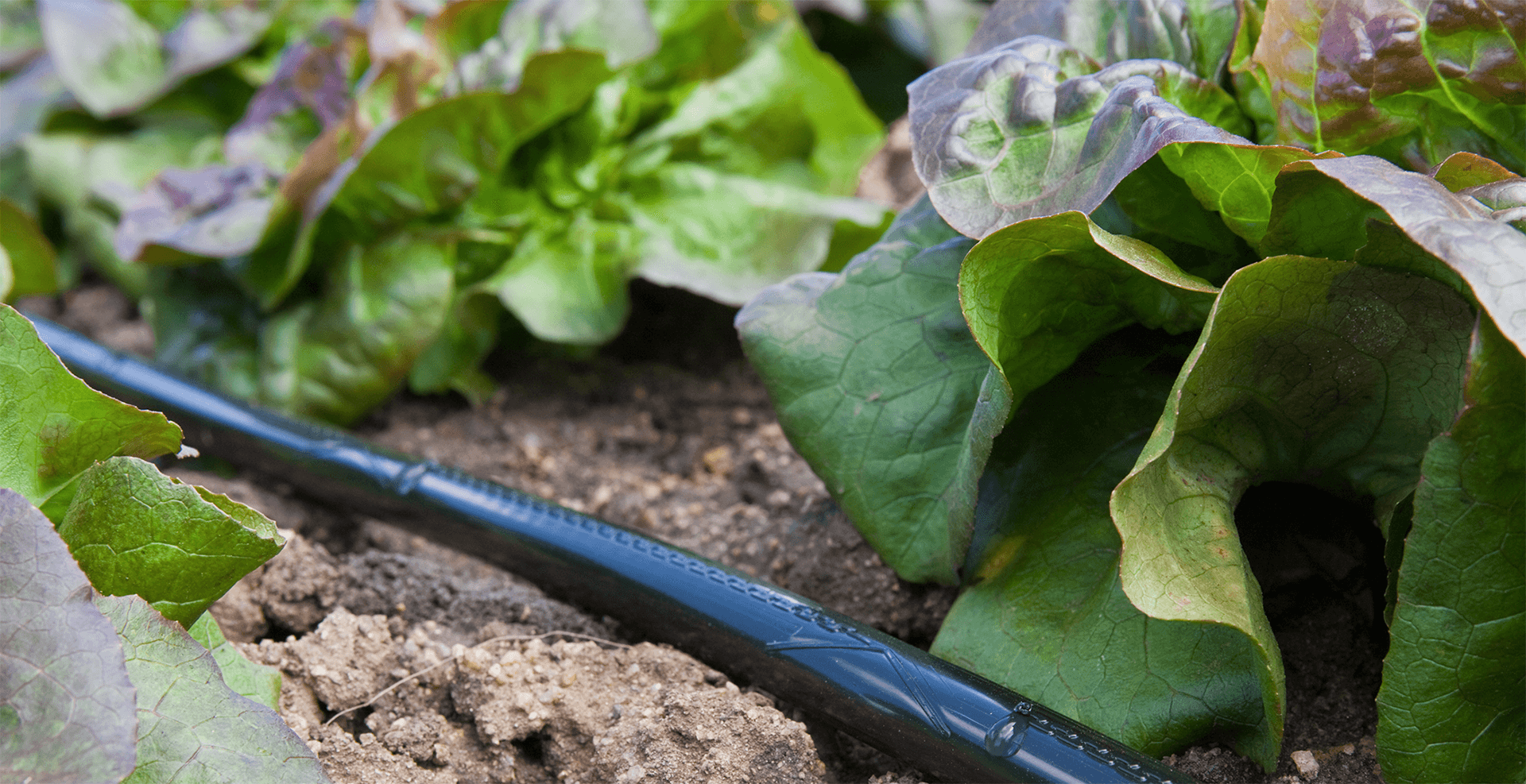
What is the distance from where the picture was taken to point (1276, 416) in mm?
1045

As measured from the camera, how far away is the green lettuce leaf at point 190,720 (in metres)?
0.85

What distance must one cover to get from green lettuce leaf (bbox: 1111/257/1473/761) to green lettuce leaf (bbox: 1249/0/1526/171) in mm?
196

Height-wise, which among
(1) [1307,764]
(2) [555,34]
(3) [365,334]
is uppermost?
(2) [555,34]

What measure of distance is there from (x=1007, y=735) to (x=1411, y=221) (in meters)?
0.57

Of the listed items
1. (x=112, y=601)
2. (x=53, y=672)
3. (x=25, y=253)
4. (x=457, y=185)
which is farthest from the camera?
(x=25, y=253)

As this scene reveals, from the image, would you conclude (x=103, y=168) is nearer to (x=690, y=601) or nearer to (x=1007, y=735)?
(x=690, y=601)

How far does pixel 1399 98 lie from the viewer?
1.02m

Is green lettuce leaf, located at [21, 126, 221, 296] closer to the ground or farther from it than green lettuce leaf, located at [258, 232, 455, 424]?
farther from it

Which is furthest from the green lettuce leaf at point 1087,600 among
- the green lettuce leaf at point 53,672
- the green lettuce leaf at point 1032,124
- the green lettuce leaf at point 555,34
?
the green lettuce leaf at point 555,34

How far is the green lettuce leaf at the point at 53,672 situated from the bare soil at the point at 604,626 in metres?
0.33

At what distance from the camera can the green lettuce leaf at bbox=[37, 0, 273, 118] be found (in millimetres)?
2107

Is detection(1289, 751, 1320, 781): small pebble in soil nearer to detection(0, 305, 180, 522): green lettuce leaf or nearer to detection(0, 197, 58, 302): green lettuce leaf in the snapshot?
detection(0, 305, 180, 522): green lettuce leaf

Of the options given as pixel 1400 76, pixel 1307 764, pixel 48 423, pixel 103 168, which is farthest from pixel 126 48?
pixel 1307 764

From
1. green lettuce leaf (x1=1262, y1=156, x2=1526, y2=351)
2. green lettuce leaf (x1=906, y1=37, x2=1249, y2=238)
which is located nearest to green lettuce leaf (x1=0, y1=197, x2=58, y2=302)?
green lettuce leaf (x1=906, y1=37, x2=1249, y2=238)
